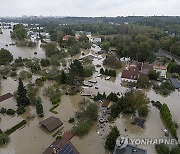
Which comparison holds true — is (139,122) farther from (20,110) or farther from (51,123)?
(20,110)

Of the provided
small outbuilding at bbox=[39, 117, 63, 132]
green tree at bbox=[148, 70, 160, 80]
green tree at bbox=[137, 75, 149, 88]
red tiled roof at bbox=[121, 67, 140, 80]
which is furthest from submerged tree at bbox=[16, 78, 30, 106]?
green tree at bbox=[148, 70, 160, 80]

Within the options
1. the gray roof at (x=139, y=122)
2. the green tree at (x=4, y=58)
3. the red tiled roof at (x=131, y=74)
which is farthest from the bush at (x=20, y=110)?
the green tree at (x=4, y=58)

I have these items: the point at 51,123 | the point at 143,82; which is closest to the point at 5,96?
the point at 51,123

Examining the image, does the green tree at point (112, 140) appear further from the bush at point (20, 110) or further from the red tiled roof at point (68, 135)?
the bush at point (20, 110)

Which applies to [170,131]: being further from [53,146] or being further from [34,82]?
[34,82]

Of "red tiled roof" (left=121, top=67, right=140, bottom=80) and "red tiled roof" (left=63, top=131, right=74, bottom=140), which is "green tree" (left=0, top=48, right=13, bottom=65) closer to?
"red tiled roof" (left=121, top=67, right=140, bottom=80)

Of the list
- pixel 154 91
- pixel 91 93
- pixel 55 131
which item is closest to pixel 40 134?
pixel 55 131

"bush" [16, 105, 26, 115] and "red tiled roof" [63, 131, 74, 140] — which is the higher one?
"bush" [16, 105, 26, 115]

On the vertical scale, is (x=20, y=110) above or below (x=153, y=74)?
below
